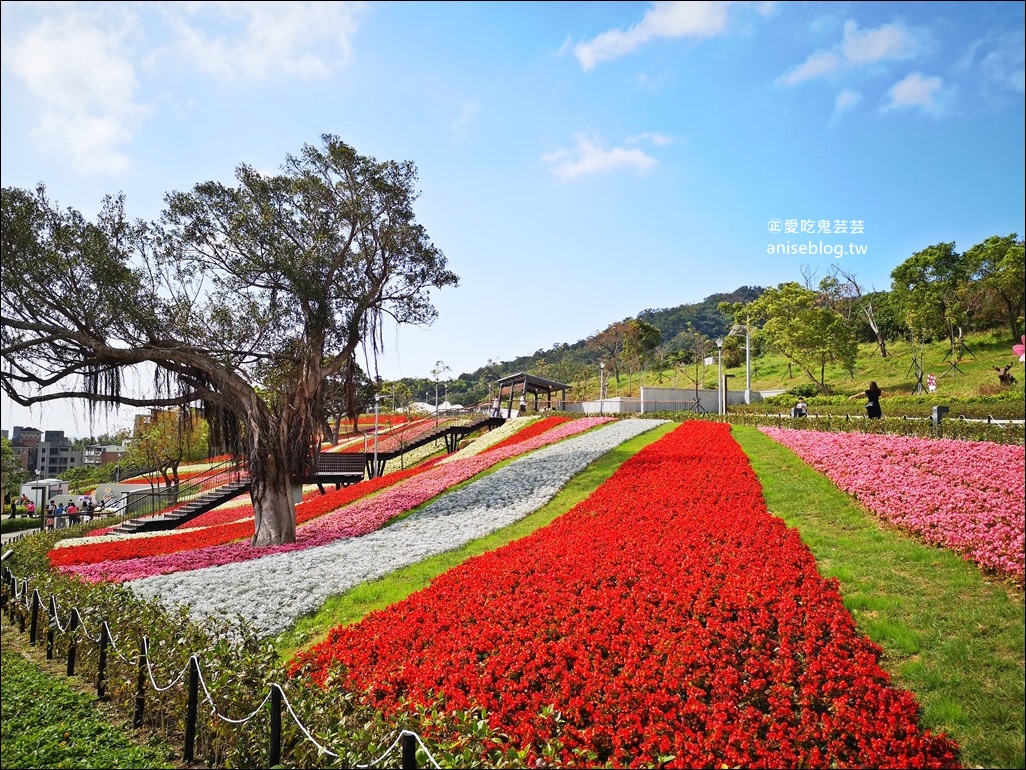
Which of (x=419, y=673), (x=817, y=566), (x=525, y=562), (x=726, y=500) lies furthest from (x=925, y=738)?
(x=726, y=500)

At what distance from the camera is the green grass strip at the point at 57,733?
6.38 metres

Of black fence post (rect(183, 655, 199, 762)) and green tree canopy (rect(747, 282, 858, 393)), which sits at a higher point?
green tree canopy (rect(747, 282, 858, 393))

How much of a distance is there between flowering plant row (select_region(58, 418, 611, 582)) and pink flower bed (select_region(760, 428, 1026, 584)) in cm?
1156

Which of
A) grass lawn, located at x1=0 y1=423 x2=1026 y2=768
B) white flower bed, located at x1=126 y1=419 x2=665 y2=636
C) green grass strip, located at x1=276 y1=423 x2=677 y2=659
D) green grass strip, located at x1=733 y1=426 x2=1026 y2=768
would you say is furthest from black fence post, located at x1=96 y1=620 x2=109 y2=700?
green grass strip, located at x1=733 y1=426 x2=1026 y2=768

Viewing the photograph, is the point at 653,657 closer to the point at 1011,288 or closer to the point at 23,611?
the point at 1011,288

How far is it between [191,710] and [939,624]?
7.66m

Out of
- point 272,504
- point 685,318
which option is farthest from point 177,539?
point 685,318

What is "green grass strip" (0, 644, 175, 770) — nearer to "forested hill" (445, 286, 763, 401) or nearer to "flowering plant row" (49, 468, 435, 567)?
"flowering plant row" (49, 468, 435, 567)

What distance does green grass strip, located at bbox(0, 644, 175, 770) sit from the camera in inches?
251

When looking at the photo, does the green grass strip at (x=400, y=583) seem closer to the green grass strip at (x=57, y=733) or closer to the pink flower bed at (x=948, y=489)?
the green grass strip at (x=57, y=733)

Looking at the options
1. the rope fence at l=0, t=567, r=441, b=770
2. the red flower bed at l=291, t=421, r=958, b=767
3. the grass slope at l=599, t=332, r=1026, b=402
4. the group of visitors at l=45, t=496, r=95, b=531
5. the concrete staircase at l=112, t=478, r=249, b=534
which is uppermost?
the grass slope at l=599, t=332, r=1026, b=402

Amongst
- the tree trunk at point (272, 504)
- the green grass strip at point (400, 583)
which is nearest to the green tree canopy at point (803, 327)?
the green grass strip at point (400, 583)

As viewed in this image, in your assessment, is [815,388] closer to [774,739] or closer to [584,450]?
[584,450]

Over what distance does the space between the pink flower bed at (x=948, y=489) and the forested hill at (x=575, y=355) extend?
69.0m
